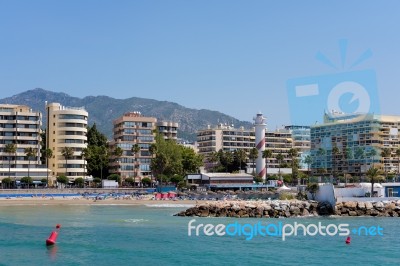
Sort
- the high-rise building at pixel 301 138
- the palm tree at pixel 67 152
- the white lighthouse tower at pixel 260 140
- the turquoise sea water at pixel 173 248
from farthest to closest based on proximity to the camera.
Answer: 1. the high-rise building at pixel 301 138
2. the white lighthouse tower at pixel 260 140
3. the palm tree at pixel 67 152
4. the turquoise sea water at pixel 173 248

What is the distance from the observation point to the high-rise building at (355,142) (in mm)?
141750

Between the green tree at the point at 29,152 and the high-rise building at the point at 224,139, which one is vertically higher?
the high-rise building at the point at 224,139

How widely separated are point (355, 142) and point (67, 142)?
7108 cm

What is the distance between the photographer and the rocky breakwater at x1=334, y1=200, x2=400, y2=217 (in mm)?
58969

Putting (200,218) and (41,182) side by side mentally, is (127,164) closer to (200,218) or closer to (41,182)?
(41,182)

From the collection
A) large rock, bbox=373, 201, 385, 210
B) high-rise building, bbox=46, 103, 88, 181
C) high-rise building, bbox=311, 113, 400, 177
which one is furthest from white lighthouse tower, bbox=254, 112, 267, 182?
large rock, bbox=373, 201, 385, 210

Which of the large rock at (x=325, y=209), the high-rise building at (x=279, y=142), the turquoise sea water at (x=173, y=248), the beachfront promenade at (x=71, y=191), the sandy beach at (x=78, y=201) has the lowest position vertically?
the turquoise sea water at (x=173, y=248)

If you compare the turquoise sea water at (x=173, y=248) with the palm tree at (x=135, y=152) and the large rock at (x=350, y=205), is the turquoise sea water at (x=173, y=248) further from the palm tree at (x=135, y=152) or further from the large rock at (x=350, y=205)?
the palm tree at (x=135, y=152)

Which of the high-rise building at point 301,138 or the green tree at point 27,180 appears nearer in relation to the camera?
the green tree at point 27,180

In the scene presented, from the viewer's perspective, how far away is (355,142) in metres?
145

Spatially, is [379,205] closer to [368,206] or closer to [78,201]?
[368,206]

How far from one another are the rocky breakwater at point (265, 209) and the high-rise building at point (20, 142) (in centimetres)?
5809

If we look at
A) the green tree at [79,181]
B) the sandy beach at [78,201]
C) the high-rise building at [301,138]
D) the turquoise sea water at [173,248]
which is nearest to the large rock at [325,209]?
the turquoise sea water at [173,248]

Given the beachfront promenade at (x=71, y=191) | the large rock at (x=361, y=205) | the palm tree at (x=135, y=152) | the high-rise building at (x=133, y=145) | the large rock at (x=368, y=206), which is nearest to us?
the large rock at (x=361, y=205)
